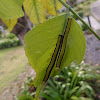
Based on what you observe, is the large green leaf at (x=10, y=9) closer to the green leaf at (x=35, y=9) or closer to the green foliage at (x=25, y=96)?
the green leaf at (x=35, y=9)

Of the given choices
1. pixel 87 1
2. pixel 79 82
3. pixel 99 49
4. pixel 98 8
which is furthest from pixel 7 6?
pixel 87 1

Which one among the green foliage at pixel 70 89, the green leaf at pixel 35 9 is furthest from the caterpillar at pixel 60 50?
the green foliage at pixel 70 89

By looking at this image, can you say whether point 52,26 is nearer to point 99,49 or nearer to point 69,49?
point 69,49

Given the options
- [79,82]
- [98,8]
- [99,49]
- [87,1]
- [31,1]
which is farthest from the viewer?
[87,1]

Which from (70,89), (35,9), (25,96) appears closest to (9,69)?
(35,9)

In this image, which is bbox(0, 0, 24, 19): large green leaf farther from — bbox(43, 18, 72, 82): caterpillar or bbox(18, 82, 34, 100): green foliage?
bbox(18, 82, 34, 100): green foliage

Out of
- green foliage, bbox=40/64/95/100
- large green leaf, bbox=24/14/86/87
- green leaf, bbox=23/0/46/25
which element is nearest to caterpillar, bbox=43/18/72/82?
large green leaf, bbox=24/14/86/87
